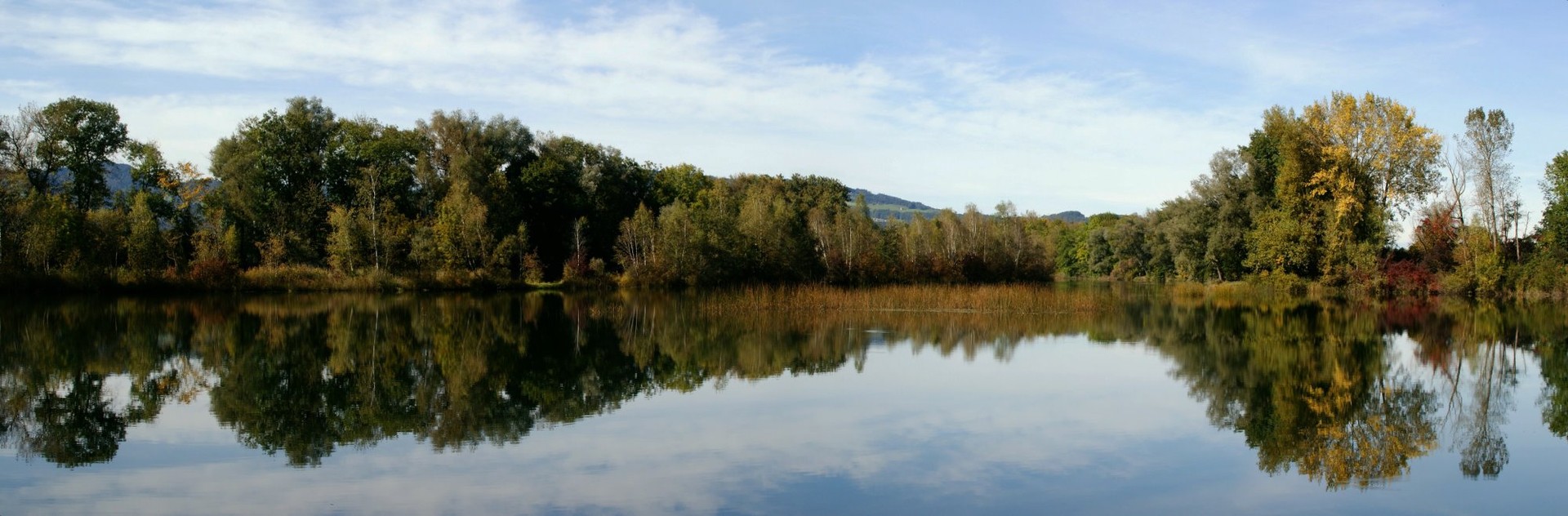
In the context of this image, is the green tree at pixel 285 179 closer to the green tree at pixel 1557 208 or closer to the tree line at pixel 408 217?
the tree line at pixel 408 217

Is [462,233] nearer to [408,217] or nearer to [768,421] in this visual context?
[408,217]

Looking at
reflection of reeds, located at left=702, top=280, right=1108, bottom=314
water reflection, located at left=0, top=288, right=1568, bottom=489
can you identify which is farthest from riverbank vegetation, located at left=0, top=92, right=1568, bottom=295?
reflection of reeds, located at left=702, top=280, right=1108, bottom=314

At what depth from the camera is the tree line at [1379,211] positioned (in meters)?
38.4

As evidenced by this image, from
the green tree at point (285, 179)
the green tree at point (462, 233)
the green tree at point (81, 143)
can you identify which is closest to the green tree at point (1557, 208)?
the green tree at point (462, 233)

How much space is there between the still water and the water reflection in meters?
0.08

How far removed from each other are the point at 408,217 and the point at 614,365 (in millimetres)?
33453

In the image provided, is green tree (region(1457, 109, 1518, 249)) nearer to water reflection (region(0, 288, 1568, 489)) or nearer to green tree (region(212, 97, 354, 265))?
water reflection (region(0, 288, 1568, 489))

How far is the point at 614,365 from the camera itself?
→ 1542 cm

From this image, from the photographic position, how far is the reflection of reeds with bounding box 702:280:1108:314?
91.9 ft

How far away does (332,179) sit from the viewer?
145 feet

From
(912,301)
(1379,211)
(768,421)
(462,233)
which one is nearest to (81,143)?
(462,233)

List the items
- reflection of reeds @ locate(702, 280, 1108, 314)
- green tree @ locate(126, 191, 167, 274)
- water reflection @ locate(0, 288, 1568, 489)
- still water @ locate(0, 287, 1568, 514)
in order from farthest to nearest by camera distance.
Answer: green tree @ locate(126, 191, 167, 274), reflection of reeds @ locate(702, 280, 1108, 314), water reflection @ locate(0, 288, 1568, 489), still water @ locate(0, 287, 1568, 514)

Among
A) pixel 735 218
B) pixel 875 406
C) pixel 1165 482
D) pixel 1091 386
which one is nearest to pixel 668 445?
pixel 875 406

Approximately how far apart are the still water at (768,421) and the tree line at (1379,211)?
66.8 feet
